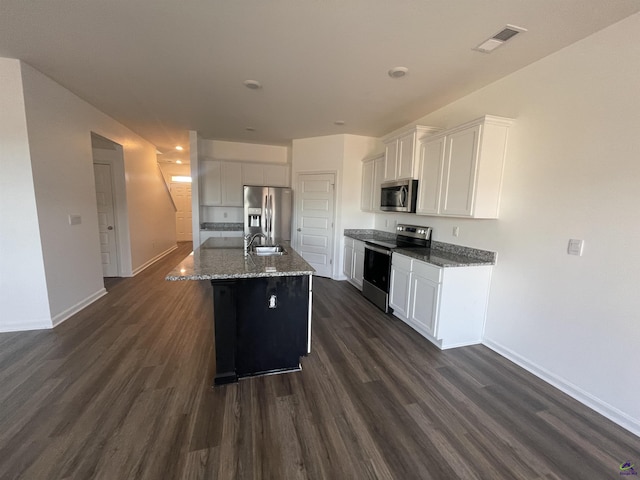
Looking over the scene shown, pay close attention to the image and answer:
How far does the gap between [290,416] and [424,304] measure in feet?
5.74

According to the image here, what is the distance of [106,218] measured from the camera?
15.1 ft

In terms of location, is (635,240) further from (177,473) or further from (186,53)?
(186,53)

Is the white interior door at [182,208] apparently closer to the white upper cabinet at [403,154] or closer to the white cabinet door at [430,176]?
the white upper cabinet at [403,154]

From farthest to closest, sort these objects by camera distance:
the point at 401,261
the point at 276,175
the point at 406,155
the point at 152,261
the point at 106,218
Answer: the point at 152,261
the point at 276,175
the point at 106,218
the point at 406,155
the point at 401,261

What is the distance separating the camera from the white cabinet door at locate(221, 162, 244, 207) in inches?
207

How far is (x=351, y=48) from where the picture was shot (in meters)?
2.15

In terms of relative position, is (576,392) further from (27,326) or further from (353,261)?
(27,326)

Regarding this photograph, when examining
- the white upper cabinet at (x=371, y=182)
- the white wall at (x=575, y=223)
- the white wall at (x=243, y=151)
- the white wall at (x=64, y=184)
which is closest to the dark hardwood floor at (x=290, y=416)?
the white wall at (x=575, y=223)

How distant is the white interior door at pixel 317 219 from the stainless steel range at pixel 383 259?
1.21m

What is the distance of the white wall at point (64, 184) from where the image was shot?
106 inches

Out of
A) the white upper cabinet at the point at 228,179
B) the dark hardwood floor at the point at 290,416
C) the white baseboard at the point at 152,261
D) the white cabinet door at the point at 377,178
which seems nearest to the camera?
the dark hardwood floor at the point at 290,416

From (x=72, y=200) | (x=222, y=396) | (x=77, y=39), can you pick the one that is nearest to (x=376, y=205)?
(x=222, y=396)

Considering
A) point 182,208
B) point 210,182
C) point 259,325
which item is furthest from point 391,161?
point 182,208

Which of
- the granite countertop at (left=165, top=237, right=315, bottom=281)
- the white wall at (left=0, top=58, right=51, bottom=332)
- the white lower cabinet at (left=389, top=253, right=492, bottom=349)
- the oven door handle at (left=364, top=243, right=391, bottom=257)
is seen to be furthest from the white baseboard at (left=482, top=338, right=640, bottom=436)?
the white wall at (left=0, top=58, right=51, bottom=332)
